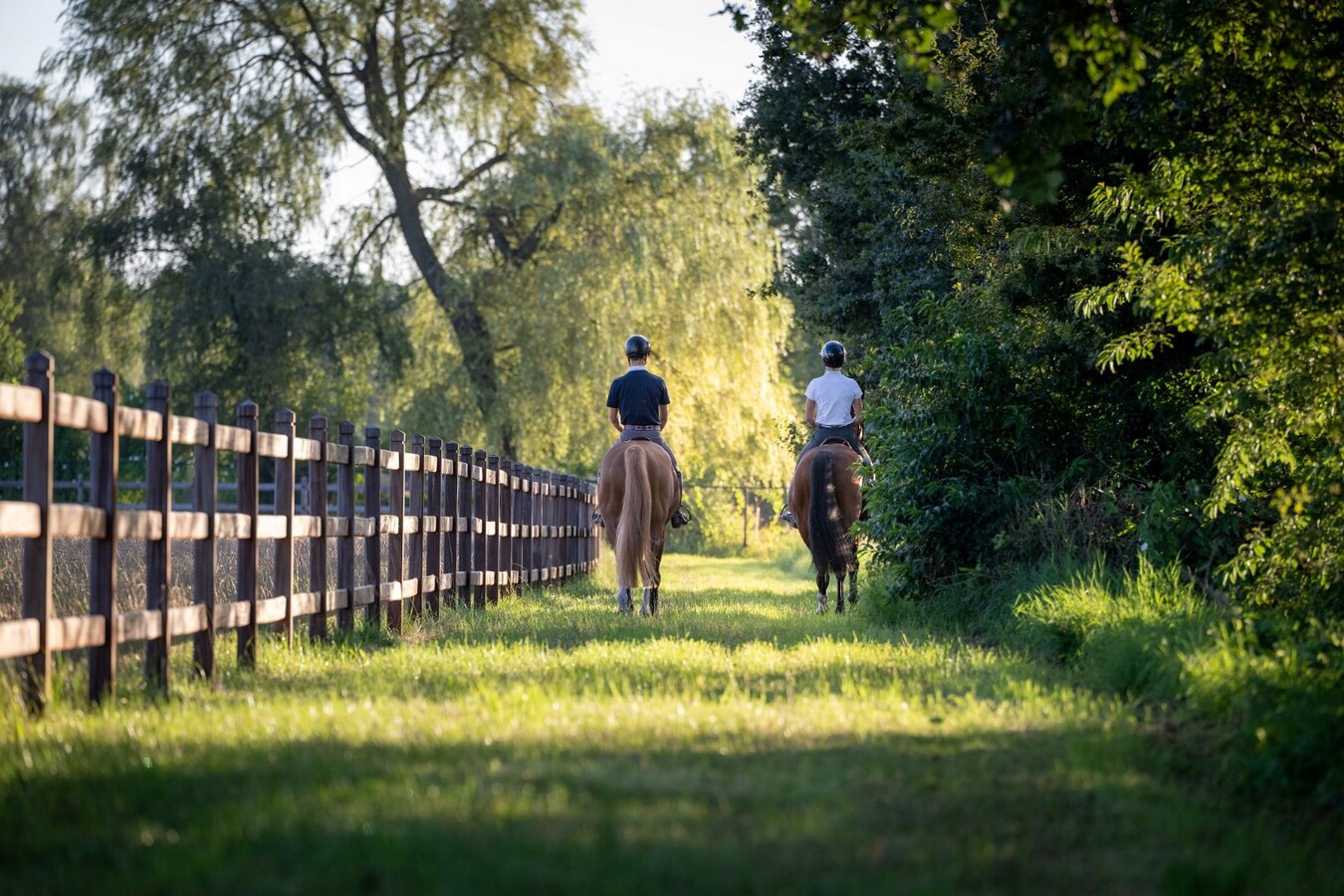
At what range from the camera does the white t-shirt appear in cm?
1407

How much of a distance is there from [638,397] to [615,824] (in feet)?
30.1

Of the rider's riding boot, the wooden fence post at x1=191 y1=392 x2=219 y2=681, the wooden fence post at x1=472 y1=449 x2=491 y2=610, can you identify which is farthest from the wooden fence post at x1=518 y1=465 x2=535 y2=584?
the wooden fence post at x1=191 y1=392 x2=219 y2=681

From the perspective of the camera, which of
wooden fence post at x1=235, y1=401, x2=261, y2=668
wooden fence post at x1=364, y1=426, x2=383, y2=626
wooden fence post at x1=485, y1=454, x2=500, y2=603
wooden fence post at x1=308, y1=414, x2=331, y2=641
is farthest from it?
wooden fence post at x1=485, y1=454, x2=500, y2=603

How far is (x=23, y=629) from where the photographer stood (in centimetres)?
593

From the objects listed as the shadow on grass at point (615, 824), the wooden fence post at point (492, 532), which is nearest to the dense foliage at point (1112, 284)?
the shadow on grass at point (615, 824)

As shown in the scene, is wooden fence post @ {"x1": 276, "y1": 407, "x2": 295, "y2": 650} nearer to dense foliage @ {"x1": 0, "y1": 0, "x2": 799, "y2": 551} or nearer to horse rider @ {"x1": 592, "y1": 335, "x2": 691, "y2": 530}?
horse rider @ {"x1": 592, "y1": 335, "x2": 691, "y2": 530}

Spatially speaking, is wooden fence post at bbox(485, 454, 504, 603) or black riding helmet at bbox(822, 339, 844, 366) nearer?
black riding helmet at bbox(822, 339, 844, 366)

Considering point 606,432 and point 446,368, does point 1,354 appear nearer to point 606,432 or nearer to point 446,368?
point 446,368

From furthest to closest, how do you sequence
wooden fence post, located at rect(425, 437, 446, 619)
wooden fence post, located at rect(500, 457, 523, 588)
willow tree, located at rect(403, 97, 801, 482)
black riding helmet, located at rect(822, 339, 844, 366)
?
1. willow tree, located at rect(403, 97, 801, 482)
2. wooden fence post, located at rect(500, 457, 523, 588)
3. black riding helmet, located at rect(822, 339, 844, 366)
4. wooden fence post, located at rect(425, 437, 446, 619)

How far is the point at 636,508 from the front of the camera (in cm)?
1295

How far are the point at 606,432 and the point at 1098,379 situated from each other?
18.3 metres

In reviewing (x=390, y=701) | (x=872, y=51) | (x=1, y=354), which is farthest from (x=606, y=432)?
(x=390, y=701)

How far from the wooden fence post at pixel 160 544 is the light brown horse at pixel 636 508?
5.85 m

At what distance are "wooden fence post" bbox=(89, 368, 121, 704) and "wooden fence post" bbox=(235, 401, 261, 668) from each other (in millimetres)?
Answer: 1650
